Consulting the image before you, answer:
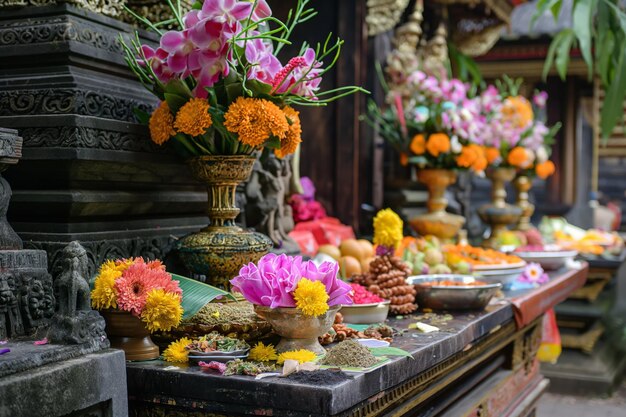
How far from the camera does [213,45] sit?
2244mm

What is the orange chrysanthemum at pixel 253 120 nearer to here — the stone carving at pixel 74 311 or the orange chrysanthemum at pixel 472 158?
the stone carving at pixel 74 311

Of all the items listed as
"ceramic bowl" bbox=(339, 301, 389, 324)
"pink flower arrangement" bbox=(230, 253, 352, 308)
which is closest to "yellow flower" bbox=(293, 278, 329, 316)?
"pink flower arrangement" bbox=(230, 253, 352, 308)

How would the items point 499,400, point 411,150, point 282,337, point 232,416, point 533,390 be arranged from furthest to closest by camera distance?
1. point 411,150
2. point 533,390
3. point 499,400
4. point 282,337
5. point 232,416

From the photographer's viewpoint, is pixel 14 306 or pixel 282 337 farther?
pixel 282 337

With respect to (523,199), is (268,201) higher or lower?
higher

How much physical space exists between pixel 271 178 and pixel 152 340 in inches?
48.5

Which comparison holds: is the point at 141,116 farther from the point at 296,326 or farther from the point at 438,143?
the point at 438,143

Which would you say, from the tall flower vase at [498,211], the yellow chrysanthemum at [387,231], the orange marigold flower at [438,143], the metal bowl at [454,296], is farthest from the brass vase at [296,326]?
the tall flower vase at [498,211]

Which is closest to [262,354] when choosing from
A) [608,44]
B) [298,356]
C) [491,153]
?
[298,356]

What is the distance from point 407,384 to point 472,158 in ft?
8.73

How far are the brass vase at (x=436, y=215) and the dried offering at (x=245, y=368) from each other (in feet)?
9.76

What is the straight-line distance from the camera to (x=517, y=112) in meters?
5.52

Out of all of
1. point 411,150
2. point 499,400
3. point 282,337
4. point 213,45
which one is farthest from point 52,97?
point 411,150

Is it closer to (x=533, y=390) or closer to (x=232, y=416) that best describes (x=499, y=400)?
(x=533, y=390)
